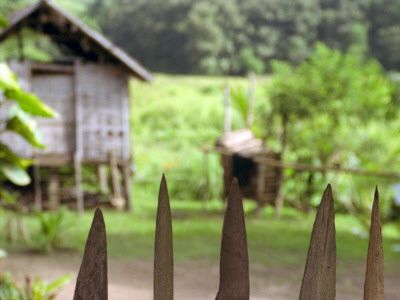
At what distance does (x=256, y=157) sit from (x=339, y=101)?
Answer: 1.67 m

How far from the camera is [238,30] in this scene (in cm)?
3256

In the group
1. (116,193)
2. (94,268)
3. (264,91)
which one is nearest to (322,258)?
(94,268)

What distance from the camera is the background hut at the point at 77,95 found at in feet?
30.0

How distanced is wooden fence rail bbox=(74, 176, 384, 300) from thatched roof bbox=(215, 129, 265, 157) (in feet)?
24.2

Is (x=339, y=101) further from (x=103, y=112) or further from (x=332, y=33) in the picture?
(x=332, y=33)

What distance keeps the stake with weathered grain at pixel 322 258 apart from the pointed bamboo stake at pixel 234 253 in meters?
0.14

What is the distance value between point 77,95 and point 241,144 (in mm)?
3177

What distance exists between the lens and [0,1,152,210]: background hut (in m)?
9.15

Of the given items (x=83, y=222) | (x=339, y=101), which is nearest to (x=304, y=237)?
(x=339, y=101)

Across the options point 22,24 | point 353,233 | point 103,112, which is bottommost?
point 353,233

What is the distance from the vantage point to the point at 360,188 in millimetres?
8727

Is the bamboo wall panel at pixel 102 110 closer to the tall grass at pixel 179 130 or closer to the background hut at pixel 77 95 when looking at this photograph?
the background hut at pixel 77 95

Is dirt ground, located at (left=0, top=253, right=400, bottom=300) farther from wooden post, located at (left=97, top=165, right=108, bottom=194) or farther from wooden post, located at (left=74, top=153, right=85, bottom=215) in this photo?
wooden post, located at (left=97, top=165, right=108, bottom=194)

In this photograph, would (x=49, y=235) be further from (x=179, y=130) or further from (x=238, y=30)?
(x=238, y=30)
